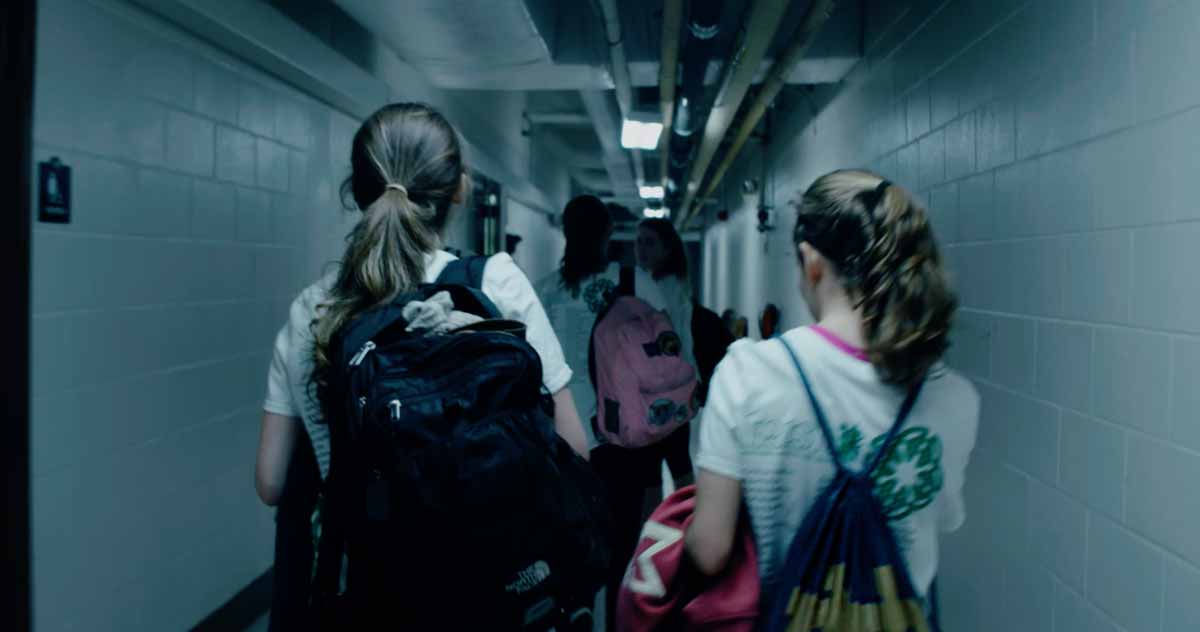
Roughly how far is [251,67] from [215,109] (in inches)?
10.7

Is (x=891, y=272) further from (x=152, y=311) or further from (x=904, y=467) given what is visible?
(x=152, y=311)

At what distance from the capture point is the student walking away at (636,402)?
7.67ft

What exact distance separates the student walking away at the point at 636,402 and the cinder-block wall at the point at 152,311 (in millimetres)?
1197

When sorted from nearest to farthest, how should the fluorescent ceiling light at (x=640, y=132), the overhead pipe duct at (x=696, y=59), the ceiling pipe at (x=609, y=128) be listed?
the overhead pipe duct at (x=696, y=59)
the fluorescent ceiling light at (x=640, y=132)
the ceiling pipe at (x=609, y=128)

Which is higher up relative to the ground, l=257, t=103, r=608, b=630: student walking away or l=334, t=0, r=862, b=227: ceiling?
l=334, t=0, r=862, b=227: ceiling

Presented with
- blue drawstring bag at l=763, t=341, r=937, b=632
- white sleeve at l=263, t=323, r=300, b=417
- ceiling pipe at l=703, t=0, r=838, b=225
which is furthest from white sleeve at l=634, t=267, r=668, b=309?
blue drawstring bag at l=763, t=341, r=937, b=632

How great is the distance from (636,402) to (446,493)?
134 cm

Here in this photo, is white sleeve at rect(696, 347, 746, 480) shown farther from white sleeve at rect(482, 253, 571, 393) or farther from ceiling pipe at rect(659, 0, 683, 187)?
ceiling pipe at rect(659, 0, 683, 187)

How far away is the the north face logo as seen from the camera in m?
1.07

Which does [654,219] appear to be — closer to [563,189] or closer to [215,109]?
[215,109]

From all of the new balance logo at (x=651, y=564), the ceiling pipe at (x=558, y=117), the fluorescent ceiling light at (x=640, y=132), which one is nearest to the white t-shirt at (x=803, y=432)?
the new balance logo at (x=651, y=564)

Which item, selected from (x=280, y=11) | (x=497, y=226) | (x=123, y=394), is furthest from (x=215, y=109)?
(x=497, y=226)

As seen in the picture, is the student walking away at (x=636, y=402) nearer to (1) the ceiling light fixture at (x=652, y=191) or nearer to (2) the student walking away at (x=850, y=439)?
(2) the student walking away at (x=850, y=439)

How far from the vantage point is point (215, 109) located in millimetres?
2492
